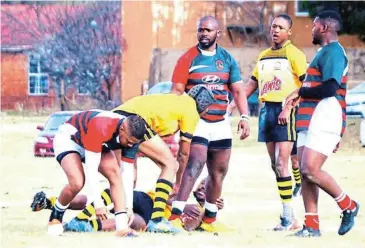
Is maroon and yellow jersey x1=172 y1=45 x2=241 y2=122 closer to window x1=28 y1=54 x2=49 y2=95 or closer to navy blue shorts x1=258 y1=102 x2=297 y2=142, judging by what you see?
navy blue shorts x1=258 y1=102 x2=297 y2=142

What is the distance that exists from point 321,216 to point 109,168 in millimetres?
3357

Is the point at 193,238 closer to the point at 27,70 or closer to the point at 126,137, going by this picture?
the point at 126,137

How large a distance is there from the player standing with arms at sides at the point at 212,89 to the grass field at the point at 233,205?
18.1 inches

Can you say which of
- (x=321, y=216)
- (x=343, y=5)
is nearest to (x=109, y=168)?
(x=321, y=216)

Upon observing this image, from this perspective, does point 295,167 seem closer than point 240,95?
No

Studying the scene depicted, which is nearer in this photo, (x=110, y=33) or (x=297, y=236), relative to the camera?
(x=297, y=236)

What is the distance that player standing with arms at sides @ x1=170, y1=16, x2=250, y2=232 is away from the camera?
13148 millimetres

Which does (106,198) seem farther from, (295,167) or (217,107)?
(295,167)

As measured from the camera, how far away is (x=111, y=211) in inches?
496

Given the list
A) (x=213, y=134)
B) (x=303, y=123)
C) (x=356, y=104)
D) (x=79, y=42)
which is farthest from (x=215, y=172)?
(x=79, y=42)

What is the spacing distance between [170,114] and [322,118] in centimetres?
146

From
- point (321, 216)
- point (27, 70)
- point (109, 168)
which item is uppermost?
point (109, 168)

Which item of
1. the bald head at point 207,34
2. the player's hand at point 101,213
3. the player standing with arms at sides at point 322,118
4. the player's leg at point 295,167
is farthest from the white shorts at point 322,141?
the player's leg at point 295,167

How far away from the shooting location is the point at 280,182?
44.7ft
